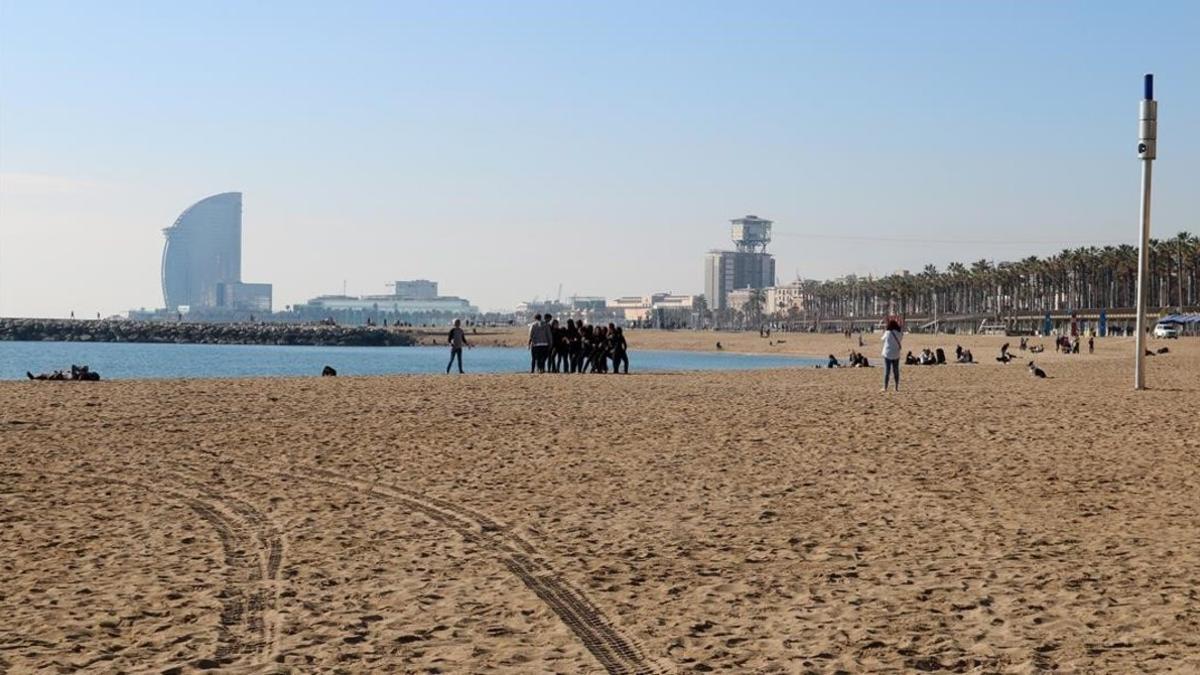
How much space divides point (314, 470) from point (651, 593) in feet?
20.1

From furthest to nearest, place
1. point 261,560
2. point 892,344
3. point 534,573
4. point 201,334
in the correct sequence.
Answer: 1. point 201,334
2. point 892,344
3. point 261,560
4. point 534,573

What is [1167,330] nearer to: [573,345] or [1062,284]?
[573,345]

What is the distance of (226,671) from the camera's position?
5828mm

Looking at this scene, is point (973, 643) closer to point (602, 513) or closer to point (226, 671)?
point (226, 671)

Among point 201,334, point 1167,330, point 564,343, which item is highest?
point 1167,330

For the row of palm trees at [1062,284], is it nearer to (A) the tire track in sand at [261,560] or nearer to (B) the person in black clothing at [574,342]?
(B) the person in black clothing at [574,342]

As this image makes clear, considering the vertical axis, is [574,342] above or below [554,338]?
below

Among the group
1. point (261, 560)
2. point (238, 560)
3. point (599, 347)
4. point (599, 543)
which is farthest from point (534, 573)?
point (599, 347)

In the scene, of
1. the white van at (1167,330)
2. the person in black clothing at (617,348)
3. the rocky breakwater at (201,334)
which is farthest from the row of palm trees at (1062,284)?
the person in black clothing at (617,348)

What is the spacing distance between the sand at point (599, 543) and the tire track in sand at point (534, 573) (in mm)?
26

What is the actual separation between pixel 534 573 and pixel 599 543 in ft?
3.52

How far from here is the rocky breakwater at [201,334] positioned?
14350 cm

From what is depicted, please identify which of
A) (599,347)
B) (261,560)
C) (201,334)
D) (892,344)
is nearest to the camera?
(261,560)

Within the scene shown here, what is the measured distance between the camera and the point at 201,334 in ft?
509
